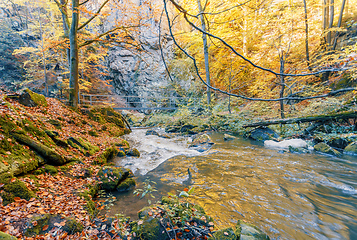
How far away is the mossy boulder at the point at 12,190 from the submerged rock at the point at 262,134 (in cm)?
738

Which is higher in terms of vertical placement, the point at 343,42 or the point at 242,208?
the point at 343,42

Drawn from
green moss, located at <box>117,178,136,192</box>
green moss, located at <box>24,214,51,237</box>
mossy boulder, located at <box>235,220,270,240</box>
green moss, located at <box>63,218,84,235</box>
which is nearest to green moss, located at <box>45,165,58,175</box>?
green moss, located at <box>117,178,136,192</box>

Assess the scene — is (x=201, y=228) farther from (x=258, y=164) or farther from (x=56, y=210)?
(x=258, y=164)

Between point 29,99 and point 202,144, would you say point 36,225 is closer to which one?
point 29,99

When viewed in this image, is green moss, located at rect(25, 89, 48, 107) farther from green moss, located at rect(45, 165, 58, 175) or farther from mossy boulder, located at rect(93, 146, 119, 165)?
green moss, located at rect(45, 165, 58, 175)

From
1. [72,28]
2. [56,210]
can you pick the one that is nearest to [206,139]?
[56,210]

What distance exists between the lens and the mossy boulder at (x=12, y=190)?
1.97 metres

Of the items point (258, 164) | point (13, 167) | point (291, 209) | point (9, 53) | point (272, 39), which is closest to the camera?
point (13, 167)

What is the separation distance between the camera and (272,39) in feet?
24.2

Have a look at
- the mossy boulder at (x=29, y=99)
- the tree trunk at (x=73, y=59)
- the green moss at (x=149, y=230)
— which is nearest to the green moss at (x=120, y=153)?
the mossy boulder at (x=29, y=99)

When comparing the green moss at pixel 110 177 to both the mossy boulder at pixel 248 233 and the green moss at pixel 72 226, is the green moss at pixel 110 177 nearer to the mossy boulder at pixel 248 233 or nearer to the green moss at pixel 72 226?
the green moss at pixel 72 226

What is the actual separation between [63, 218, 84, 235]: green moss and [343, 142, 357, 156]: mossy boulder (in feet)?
22.8

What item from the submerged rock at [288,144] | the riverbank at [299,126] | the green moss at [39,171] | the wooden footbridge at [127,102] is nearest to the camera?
the green moss at [39,171]

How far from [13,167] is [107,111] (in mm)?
6919
